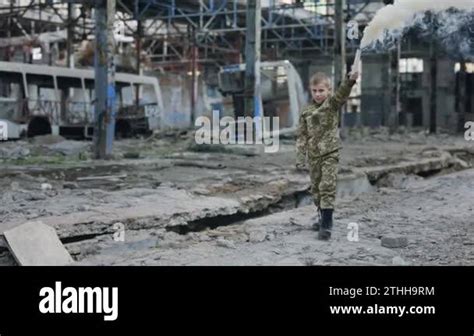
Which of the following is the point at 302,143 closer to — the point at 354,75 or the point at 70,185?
the point at 354,75

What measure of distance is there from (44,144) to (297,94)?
7057 mm

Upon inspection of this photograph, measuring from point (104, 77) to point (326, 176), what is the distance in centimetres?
792

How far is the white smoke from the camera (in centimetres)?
482

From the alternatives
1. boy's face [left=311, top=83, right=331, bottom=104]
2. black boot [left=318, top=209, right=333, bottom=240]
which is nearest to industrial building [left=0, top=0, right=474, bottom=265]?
black boot [left=318, top=209, right=333, bottom=240]

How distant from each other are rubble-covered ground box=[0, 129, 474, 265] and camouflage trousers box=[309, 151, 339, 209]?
0.35m

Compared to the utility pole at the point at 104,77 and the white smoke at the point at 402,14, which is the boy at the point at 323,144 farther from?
the utility pole at the point at 104,77

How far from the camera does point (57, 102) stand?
19484 mm

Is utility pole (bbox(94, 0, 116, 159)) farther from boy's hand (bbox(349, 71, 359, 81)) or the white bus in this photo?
boy's hand (bbox(349, 71, 359, 81))

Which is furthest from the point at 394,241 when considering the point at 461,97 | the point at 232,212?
the point at 461,97

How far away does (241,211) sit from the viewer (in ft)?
22.4

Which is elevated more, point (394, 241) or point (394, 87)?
point (394, 87)

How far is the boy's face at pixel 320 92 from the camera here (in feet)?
16.6

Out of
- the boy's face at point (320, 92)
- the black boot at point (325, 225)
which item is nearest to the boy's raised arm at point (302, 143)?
→ the boy's face at point (320, 92)
